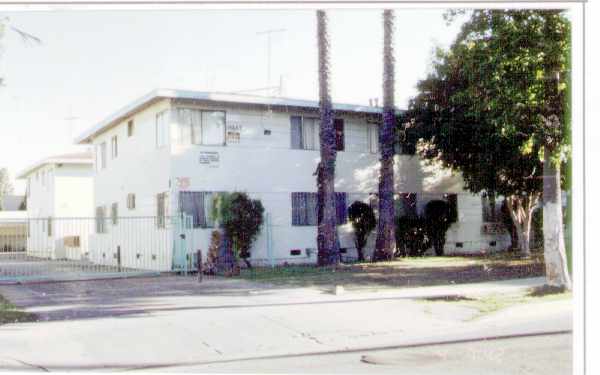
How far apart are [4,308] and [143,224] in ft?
33.3

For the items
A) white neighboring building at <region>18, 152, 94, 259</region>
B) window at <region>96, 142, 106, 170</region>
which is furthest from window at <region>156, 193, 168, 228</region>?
white neighboring building at <region>18, 152, 94, 259</region>

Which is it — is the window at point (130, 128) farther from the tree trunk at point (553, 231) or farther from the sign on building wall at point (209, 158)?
the tree trunk at point (553, 231)

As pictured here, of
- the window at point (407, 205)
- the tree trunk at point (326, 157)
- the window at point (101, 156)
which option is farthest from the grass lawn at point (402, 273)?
the window at point (101, 156)

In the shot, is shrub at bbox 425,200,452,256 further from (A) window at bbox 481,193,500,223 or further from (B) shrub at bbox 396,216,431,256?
(A) window at bbox 481,193,500,223

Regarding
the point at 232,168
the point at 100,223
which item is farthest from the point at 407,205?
the point at 100,223

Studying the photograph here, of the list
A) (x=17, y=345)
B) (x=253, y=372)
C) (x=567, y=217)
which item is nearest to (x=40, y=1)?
(x=17, y=345)

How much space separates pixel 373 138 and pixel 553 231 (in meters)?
11.0

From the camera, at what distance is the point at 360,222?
71.6 feet

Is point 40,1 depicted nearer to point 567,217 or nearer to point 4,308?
point 4,308

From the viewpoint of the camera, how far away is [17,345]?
28.0 feet

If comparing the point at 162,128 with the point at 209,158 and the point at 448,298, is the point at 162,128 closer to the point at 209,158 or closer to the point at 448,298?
the point at 209,158

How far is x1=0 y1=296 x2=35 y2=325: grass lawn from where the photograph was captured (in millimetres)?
10093

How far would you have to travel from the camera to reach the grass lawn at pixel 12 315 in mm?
10093

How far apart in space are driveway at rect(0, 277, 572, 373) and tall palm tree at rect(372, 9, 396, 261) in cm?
662
